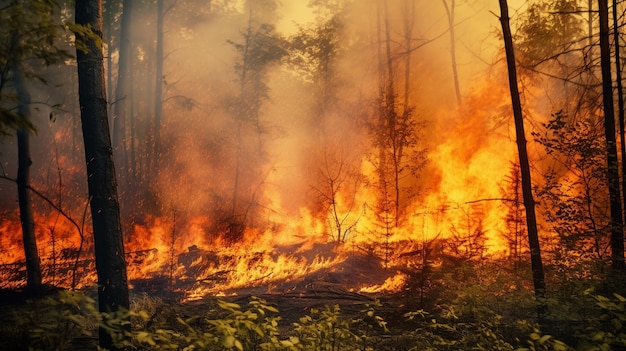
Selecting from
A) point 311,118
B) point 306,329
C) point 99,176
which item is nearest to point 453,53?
point 311,118

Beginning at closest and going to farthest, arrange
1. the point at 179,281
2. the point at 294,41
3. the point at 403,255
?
the point at 179,281 < the point at 403,255 < the point at 294,41

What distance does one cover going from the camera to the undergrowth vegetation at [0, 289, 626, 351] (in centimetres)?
353

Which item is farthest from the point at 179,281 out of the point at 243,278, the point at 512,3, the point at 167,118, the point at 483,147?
the point at 512,3

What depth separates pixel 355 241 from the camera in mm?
17734

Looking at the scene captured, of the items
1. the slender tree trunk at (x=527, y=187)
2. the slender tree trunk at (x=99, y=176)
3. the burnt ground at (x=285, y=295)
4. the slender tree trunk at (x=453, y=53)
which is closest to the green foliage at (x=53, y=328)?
the slender tree trunk at (x=99, y=176)

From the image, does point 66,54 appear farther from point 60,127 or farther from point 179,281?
point 60,127

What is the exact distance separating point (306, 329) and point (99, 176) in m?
3.98

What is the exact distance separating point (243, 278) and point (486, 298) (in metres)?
8.62

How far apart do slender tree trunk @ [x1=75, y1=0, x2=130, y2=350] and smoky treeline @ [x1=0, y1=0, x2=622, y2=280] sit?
12261 mm

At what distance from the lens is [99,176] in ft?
19.2

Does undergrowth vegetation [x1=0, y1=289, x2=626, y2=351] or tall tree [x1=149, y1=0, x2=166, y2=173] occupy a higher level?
tall tree [x1=149, y1=0, x2=166, y2=173]

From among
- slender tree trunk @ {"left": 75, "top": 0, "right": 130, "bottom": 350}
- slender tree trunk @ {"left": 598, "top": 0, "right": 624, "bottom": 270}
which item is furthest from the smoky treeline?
slender tree trunk @ {"left": 75, "top": 0, "right": 130, "bottom": 350}

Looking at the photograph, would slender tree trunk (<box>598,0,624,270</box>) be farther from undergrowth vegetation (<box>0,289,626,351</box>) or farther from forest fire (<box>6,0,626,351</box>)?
undergrowth vegetation (<box>0,289,626,351</box>)

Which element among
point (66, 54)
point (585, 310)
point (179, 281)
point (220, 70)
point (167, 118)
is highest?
point (220, 70)
